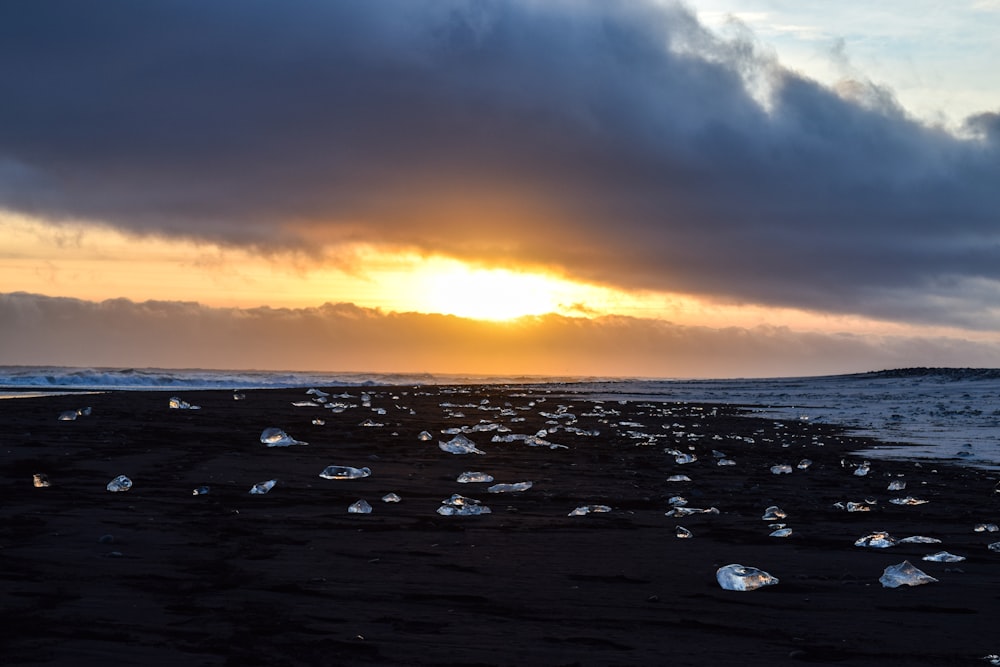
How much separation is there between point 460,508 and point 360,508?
0.75 m

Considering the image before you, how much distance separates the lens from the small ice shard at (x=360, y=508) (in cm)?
698

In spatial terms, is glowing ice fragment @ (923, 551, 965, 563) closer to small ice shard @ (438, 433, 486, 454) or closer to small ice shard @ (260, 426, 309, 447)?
small ice shard @ (438, 433, 486, 454)

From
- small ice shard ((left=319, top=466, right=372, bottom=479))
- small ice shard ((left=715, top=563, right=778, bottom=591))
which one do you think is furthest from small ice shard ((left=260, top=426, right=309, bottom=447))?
small ice shard ((left=715, top=563, right=778, bottom=591))

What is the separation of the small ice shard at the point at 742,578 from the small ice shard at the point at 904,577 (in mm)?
587

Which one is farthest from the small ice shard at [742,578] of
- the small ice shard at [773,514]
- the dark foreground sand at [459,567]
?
the small ice shard at [773,514]

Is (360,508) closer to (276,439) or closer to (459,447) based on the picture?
(459,447)

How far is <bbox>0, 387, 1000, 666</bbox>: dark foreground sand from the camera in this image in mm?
3730

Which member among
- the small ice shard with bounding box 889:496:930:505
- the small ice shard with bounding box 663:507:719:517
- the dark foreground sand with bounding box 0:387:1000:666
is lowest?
the dark foreground sand with bounding box 0:387:1000:666

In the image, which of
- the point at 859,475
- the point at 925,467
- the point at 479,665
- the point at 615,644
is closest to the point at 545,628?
the point at 615,644

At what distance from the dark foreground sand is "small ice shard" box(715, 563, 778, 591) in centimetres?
6

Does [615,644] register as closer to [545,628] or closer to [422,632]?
[545,628]

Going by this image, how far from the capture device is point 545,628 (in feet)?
13.2

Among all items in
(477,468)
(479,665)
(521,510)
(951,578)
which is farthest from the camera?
(477,468)

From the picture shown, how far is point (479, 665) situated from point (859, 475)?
8348mm
